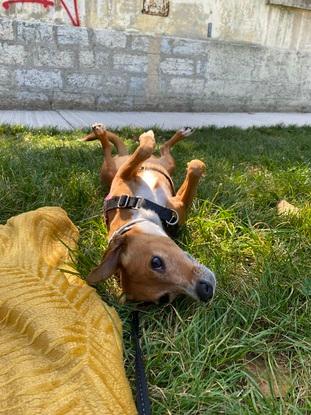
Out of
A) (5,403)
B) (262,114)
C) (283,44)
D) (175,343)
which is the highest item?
(283,44)

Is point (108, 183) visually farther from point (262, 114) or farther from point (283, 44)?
point (283, 44)

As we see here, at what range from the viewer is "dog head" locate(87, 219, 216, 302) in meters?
1.96

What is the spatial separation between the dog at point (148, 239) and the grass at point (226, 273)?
97 mm

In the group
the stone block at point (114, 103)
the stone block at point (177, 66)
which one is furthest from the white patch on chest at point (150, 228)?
the stone block at point (177, 66)

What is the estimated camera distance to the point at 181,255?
6.77 feet

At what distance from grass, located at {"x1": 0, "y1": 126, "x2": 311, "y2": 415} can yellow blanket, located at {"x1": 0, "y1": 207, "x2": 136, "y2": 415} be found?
0.16m

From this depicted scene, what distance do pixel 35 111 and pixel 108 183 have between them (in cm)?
375

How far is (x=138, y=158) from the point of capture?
2861mm

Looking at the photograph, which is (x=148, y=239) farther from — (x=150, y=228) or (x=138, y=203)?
(x=138, y=203)

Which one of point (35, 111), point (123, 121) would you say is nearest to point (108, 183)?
point (123, 121)

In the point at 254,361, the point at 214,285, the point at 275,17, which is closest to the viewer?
the point at 254,361

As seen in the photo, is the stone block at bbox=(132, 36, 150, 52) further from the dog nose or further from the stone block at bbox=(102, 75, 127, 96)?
the dog nose

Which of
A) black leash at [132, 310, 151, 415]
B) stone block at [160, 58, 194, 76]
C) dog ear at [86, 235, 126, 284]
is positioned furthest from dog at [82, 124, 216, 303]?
stone block at [160, 58, 194, 76]

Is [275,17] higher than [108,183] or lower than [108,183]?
higher
